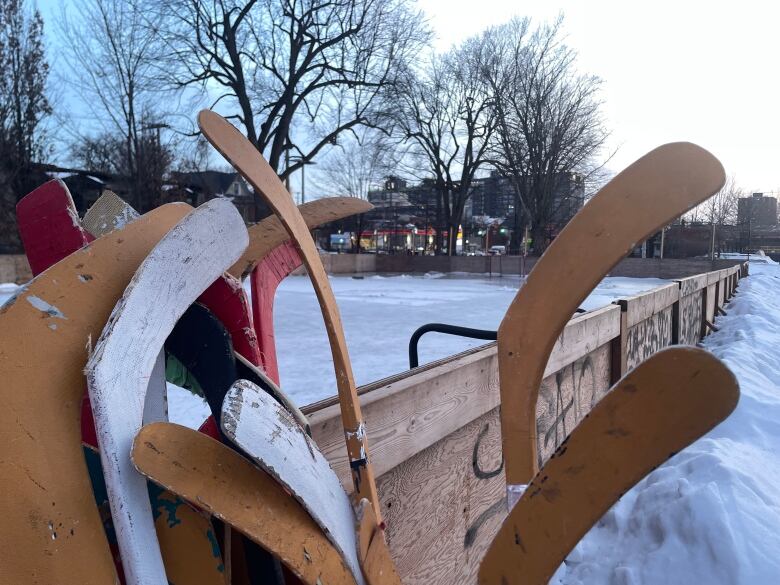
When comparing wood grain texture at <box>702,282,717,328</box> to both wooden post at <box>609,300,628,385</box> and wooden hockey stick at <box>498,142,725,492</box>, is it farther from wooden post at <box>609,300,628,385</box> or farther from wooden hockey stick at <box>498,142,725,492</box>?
wooden hockey stick at <box>498,142,725,492</box>

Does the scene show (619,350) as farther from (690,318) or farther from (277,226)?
(690,318)

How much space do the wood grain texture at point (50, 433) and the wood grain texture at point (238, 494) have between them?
4.3 inches

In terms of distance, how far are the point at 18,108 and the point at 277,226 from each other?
2115cm

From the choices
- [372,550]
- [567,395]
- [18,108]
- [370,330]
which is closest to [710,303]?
[370,330]

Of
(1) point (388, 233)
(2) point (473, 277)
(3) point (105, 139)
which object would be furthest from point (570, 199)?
(3) point (105, 139)

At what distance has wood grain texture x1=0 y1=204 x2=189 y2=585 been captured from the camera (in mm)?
618

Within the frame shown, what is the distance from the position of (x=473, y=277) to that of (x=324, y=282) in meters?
25.0

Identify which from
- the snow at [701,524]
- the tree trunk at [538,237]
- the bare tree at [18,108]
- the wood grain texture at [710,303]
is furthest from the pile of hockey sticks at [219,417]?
the tree trunk at [538,237]

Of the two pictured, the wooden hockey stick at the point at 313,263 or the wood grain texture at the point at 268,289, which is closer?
the wooden hockey stick at the point at 313,263

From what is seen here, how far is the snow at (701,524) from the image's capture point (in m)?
1.81

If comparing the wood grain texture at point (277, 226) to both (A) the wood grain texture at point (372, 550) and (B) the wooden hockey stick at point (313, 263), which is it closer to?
(B) the wooden hockey stick at point (313, 263)

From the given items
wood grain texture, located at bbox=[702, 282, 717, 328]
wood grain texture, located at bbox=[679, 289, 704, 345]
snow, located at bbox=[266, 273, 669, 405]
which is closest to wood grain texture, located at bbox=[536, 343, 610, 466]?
snow, located at bbox=[266, 273, 669, 405]

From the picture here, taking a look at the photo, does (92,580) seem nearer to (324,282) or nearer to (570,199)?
(324,282)

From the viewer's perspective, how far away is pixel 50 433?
666 millimetres
